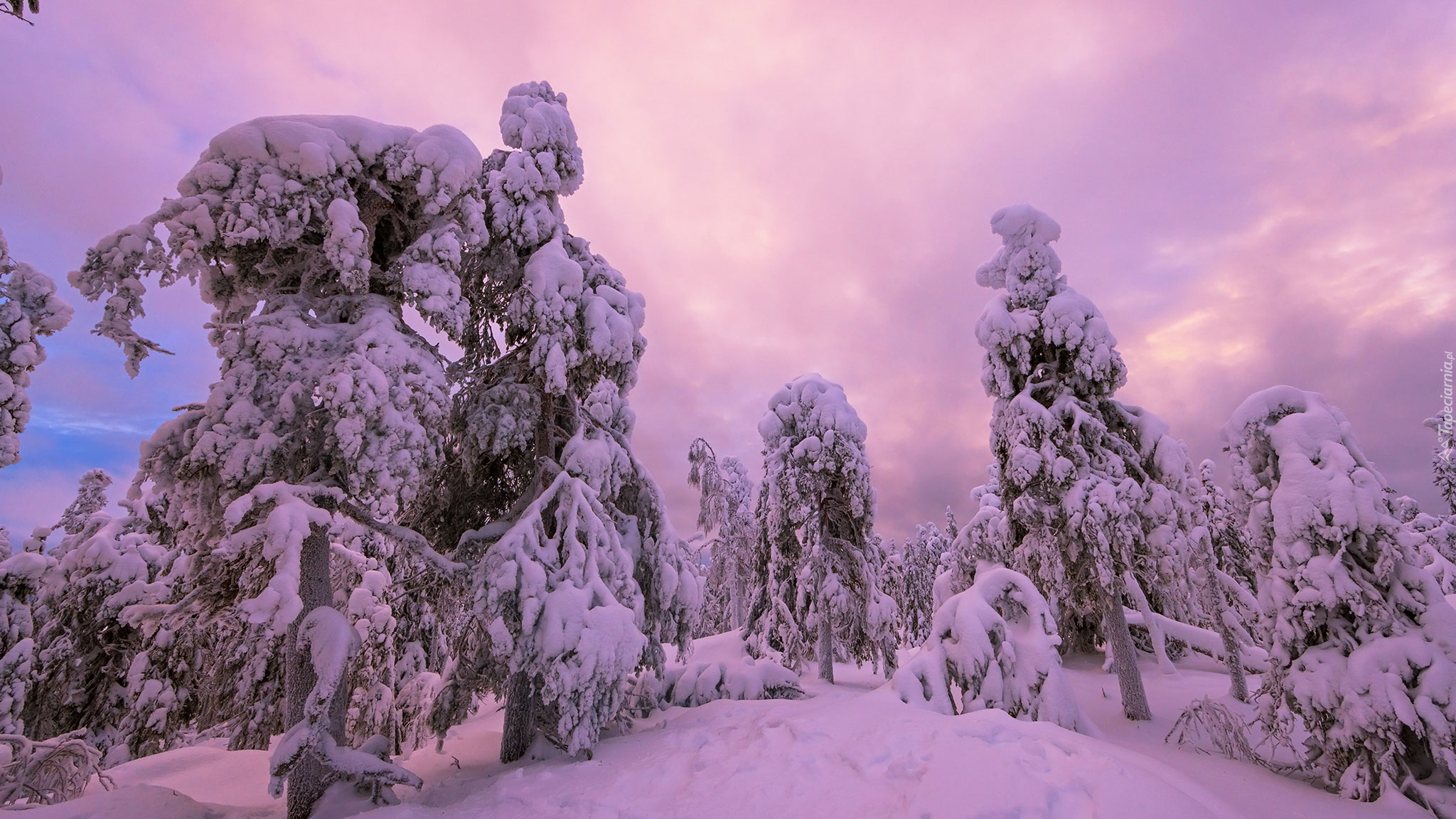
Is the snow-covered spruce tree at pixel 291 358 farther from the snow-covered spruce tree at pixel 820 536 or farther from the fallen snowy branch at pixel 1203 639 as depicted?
the fallen snowy branch at pixel 1203 639

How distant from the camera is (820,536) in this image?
17297mm

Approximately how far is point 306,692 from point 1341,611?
13718 mm

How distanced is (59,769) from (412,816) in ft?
18.8

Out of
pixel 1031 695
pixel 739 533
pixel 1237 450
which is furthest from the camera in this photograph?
pixel 739 533

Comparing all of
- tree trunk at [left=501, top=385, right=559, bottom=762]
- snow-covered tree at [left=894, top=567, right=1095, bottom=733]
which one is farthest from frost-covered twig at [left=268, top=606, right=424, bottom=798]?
snow-covered tree at [left=894, top=567, right=1095, bottom=733]

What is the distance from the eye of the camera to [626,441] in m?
10.3

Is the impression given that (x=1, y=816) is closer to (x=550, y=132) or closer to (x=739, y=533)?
(x=550, y=132)

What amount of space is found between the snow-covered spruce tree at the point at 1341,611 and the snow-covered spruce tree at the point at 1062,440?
4575 mm

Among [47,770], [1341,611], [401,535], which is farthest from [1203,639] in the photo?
[47,770]

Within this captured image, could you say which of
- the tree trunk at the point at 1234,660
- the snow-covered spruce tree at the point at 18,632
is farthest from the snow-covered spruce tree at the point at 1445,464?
the snow-covered spruce tree at the point at 18,632

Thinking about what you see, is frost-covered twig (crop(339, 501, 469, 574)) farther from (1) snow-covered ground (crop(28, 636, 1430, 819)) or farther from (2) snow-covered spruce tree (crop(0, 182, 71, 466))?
(2) snow-covered spruce tree (crop(0, 182, 71, 466))

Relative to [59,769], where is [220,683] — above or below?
above

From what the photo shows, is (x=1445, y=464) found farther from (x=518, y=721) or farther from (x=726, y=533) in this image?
(x=518, y=721)

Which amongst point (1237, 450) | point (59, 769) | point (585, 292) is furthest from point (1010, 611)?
point (59, 769)
